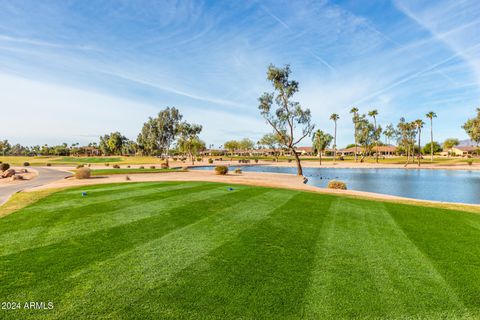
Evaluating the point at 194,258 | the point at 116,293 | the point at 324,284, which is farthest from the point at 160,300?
the point at 324,284

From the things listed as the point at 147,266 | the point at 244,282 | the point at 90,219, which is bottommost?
the point at 244,282

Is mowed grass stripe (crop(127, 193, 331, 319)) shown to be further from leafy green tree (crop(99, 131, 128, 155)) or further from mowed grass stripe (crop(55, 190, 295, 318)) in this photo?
leafy green tree (crop(99, 131, 128, 155))

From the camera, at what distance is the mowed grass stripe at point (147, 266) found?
469 cm

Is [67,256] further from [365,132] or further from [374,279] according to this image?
[365,132]

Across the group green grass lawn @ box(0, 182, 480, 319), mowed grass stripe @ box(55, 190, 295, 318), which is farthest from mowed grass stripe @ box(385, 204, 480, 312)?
mowed grass stripe @ box(55, 190, 295, 318)

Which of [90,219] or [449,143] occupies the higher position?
[449,143]

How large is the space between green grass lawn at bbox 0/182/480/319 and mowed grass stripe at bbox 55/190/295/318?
0.03 meters

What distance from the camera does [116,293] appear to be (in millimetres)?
4949

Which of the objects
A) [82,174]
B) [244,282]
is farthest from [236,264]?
[82,174]

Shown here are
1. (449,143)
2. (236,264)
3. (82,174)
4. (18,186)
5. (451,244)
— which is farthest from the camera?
(449,143)

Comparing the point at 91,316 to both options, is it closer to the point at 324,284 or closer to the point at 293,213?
the point at 324,284

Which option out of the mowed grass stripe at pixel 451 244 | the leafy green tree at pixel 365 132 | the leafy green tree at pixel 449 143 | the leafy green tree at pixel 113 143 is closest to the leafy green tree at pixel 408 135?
the leafy green tree at pixel 365 132

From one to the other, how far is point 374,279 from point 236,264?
121 inches

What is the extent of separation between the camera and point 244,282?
543cm
